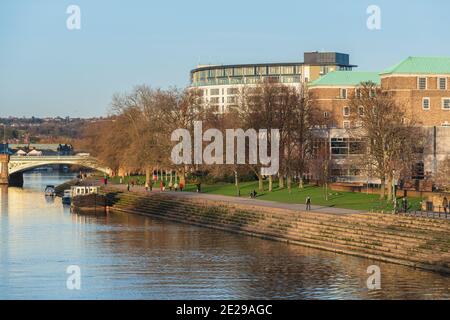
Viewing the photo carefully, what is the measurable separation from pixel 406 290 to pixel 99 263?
1987 cm

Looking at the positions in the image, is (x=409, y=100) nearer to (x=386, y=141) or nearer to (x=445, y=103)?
(x=445, y=103)

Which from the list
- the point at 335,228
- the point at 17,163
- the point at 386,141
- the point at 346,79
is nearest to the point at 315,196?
the point at 386,141

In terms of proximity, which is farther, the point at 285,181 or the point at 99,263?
the point at 285,181

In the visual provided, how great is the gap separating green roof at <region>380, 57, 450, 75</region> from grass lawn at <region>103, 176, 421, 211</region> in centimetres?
2136

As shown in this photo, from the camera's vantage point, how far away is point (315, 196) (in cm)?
9325

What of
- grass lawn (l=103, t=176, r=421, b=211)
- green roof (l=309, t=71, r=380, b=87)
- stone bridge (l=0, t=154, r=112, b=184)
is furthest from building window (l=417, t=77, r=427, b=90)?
stone bridge (l=0, t=154, r=112, b=184)

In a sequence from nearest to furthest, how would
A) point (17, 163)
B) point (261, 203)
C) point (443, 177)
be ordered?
point (443, 177)
point (261, 203)
point (17, 163)

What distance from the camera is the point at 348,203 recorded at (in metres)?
83.1

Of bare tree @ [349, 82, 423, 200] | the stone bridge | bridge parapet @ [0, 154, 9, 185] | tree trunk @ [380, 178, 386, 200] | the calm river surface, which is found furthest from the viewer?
bridge parapet @ [0, 154, 9, 185]

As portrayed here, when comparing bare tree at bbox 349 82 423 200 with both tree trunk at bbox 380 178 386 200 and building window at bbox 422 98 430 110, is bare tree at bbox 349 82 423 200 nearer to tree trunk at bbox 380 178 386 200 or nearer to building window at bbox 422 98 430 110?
tree trunk at bbox 380 178 386 200

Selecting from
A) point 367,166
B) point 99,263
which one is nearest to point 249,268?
point 99,263

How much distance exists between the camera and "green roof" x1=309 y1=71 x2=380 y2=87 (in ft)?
470

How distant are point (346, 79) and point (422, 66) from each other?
22016 millimetres

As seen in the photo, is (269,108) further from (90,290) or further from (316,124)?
(90,290)
